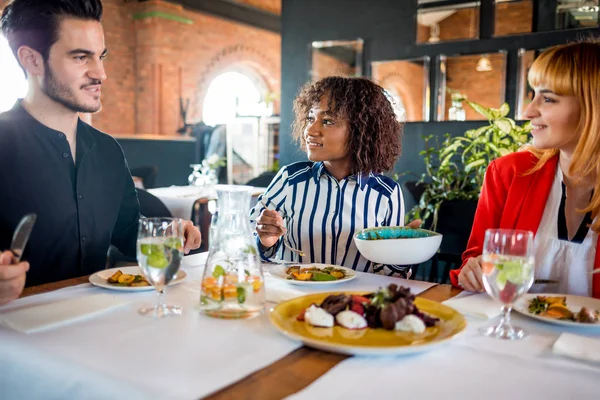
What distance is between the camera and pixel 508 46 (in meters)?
4.49

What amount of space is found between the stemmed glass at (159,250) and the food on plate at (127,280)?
0.21 meters

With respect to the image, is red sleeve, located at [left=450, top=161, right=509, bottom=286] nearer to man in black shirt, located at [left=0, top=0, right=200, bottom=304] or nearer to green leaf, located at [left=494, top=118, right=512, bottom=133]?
man in black shirt, located at [left=0, top=0, right=200, bottom=304]

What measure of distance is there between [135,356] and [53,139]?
90 centimetres

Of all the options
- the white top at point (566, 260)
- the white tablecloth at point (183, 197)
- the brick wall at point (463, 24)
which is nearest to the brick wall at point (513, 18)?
the brick wall at point (463, 24)

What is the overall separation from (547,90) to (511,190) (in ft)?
0.94

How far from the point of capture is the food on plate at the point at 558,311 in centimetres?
97

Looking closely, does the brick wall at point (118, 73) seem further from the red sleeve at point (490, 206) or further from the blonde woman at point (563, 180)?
the blonde woman at point (563, 180)

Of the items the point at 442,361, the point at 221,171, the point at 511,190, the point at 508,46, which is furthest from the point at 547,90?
the point at 221,171

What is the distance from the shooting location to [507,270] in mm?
902

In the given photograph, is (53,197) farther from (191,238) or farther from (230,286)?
(230,286)

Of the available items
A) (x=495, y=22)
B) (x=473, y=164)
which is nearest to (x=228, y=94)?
(x=495, y=22)

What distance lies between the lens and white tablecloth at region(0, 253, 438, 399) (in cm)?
71

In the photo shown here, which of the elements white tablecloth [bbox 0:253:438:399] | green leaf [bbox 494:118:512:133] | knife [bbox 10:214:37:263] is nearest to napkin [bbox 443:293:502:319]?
white tablecloth [bbox 0:253:438:399]

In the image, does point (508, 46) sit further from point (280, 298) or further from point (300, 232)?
point (280, 298)
